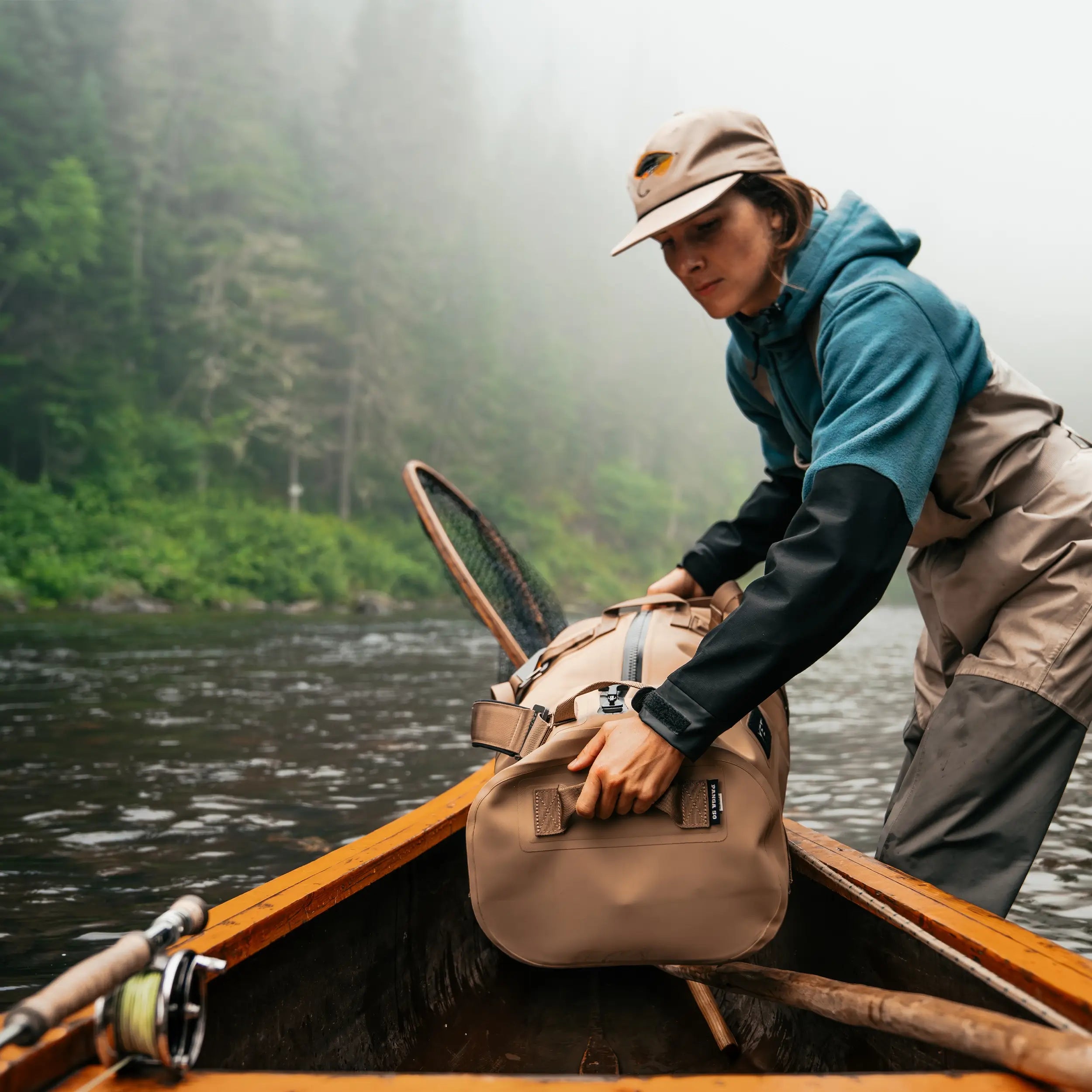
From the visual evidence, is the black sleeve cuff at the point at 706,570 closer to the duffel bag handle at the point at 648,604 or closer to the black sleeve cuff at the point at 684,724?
the duffel bag handle at the point at 648,604

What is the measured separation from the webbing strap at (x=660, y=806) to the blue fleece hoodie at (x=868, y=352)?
1.76 ft

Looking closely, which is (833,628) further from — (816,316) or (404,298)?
(404,298)

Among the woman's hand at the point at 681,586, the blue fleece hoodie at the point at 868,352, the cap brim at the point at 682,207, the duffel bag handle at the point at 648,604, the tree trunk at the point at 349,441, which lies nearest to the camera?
the blue fleece hoodie at the point at 868,352

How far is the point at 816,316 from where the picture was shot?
190cm

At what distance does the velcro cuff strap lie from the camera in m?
1.72

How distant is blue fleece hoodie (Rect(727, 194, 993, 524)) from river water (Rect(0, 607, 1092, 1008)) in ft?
8.08

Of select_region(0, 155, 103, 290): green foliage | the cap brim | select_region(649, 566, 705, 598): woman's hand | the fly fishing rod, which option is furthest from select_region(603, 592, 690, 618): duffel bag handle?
select_region(0, 155, 103, 290): green foliage

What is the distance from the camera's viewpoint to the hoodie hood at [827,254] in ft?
6.04

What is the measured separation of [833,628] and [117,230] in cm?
3113

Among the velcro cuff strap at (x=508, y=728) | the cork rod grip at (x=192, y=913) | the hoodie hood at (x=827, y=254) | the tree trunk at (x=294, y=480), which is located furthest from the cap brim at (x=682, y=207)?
the tree trunk at (x=294, y=480)

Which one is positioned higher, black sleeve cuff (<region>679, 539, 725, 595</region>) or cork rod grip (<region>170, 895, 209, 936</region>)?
black sleeve cuff (<region>679, 539, 725, 595</region>)

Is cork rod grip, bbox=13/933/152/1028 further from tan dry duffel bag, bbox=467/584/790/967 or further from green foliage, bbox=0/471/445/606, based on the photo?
green foliage, bbox=0/471/445/606

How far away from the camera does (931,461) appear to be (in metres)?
1.56

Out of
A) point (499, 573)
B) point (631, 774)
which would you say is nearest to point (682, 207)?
point (631, 774)
